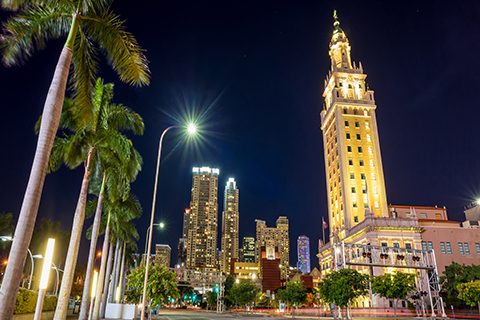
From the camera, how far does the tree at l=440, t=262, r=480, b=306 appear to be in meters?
61.2

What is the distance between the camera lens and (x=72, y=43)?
13406 millimetres

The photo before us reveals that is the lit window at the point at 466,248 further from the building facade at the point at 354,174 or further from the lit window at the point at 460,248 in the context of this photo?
the building facade at the point at 354,174

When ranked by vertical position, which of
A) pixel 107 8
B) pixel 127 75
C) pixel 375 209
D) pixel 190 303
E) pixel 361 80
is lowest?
pixel 190 303

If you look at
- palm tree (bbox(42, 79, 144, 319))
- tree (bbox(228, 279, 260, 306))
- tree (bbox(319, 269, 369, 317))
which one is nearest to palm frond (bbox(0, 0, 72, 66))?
palm tree (bbox(42, 79, 144, 319))

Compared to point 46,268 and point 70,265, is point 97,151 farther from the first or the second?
point 46,268

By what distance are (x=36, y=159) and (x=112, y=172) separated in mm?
18165

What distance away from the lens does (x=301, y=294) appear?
225ft

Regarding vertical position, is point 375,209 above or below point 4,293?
above

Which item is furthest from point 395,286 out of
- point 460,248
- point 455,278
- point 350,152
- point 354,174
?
point 350,152

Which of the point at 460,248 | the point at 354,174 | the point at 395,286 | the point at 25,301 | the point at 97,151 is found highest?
the point at 354,174

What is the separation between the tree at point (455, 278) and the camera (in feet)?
201

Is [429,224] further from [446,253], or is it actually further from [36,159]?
[36,159]

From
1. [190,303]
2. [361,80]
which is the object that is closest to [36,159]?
[361,80]

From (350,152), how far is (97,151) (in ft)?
268
